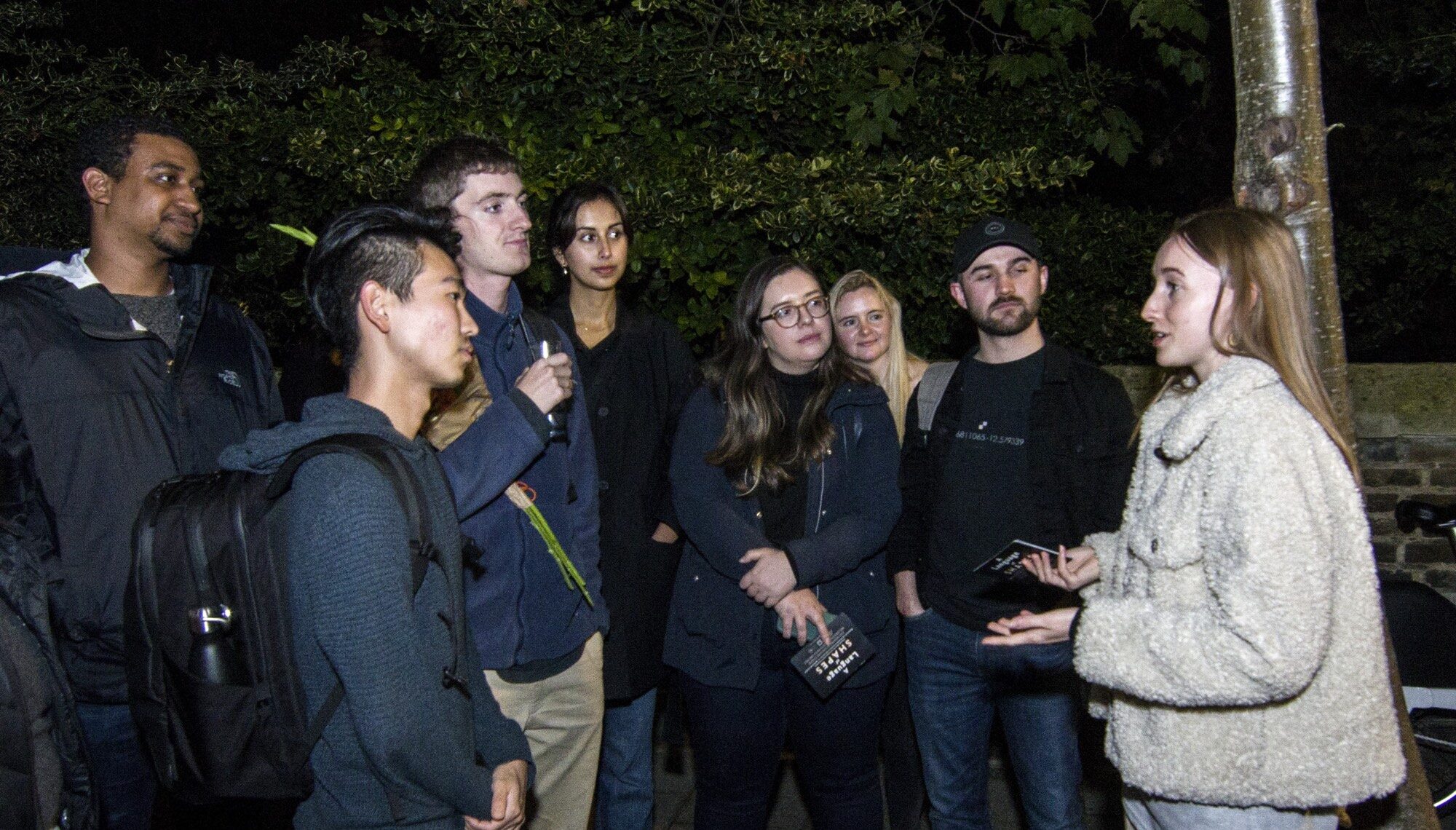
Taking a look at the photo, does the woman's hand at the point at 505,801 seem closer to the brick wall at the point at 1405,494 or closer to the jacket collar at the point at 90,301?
the jacket collar at the point at 90,301

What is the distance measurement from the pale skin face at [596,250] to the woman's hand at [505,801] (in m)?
2.02

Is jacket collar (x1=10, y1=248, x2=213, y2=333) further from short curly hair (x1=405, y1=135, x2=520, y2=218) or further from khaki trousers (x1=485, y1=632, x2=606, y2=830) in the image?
khaki trousers (x1=485, y1=632, x2=606, y2=830)

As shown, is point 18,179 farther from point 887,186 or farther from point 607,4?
point 887,186

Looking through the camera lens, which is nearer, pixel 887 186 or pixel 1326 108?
pixel 887 186

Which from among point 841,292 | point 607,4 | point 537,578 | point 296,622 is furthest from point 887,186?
point 296,622

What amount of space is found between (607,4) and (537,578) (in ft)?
9.89

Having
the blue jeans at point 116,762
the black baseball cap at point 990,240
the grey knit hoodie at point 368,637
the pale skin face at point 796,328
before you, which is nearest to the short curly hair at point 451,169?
the pale skin face at point 796,328

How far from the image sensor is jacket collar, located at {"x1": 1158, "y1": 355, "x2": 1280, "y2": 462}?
215 cm

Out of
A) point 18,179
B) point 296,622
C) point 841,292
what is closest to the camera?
point 296,622

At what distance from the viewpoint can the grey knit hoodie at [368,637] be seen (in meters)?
1.92

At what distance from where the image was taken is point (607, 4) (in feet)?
16.1

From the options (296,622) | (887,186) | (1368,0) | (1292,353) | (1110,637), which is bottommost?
(1110,637)

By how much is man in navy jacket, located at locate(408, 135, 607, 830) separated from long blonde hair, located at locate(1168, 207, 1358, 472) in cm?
170

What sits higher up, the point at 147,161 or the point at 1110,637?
the point at 147,161
